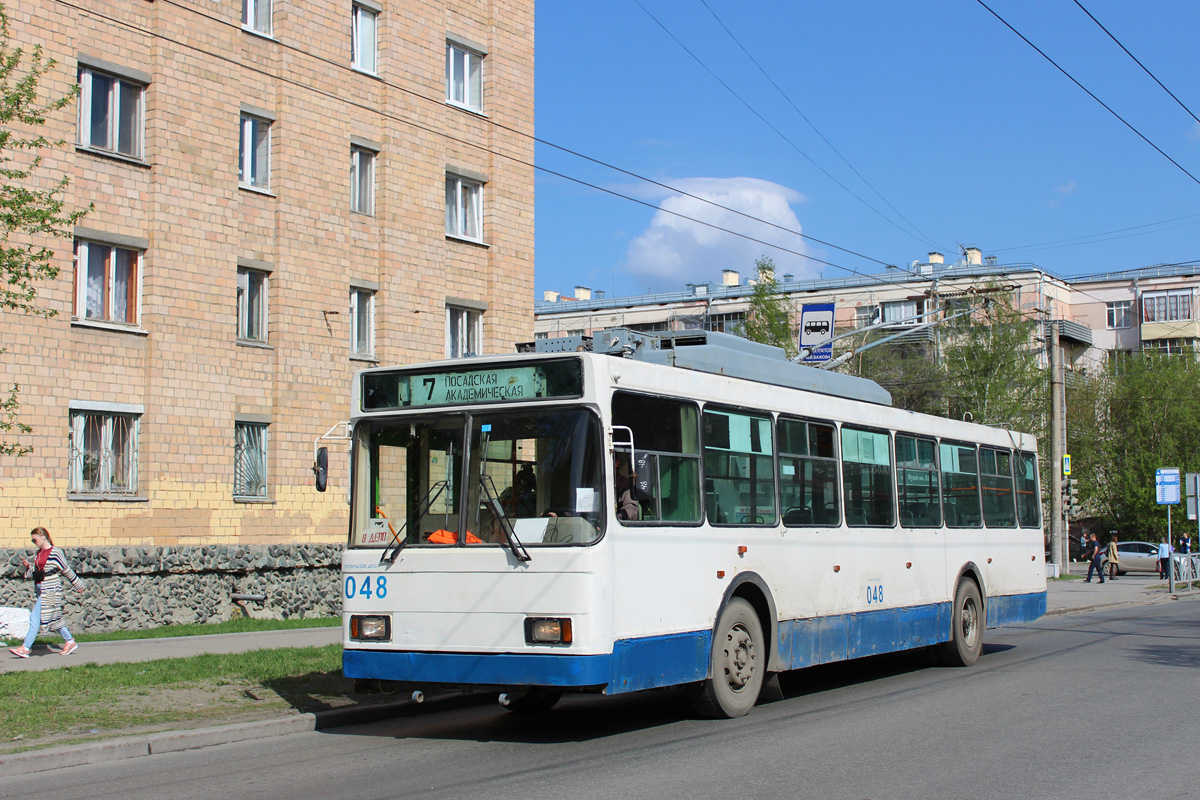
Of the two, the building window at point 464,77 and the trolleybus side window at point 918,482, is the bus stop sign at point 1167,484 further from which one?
the trolleybus side window at point 918,482

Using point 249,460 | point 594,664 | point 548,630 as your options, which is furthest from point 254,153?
point 594,664

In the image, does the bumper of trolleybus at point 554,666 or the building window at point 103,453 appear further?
the building window at point 103,453

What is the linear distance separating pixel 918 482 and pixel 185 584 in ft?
42.3

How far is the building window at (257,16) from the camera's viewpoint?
76.4ft

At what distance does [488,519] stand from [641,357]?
2.27m

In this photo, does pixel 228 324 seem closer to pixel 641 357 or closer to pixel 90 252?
pixel 90 252

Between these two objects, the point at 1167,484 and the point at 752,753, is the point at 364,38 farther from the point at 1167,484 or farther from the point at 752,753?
the point at 1167,484

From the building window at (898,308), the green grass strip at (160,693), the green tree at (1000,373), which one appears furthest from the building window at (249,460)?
the building window at (898,308)

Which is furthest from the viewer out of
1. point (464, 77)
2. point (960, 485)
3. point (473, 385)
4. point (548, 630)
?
point (464, 77)

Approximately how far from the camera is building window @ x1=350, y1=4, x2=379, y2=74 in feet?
84.1

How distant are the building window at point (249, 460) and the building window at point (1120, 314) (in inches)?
2387

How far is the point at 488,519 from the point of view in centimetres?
938

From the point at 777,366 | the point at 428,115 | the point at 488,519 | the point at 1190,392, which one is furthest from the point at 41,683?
the point at 1190,392

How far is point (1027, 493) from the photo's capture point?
18.1m
